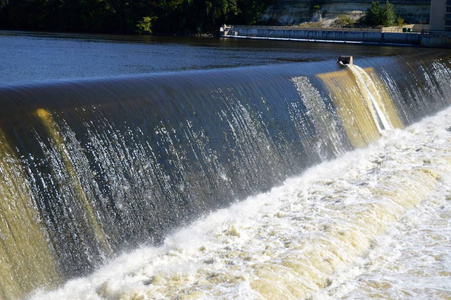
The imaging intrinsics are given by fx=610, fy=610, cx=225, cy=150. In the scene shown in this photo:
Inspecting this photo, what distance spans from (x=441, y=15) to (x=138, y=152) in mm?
30674

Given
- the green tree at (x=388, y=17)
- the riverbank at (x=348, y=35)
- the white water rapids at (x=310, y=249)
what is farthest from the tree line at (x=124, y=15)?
the white water rapids at (x=310, y=249)

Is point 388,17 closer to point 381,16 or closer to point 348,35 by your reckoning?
point 381,16

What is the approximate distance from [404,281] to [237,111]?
14.9 ft

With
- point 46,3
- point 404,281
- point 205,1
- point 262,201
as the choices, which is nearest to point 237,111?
point 262,201

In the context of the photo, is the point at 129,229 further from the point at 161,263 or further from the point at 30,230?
the point at 30,230

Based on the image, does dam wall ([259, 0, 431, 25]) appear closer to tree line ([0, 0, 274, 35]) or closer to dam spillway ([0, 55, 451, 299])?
tree line ([0, 0, 274, 35])

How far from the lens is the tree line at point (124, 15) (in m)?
49.2

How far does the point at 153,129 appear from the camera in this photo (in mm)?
8742

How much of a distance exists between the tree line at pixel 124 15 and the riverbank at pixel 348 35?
2.82 meters

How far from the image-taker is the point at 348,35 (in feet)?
130

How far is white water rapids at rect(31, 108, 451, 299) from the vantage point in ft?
22.1

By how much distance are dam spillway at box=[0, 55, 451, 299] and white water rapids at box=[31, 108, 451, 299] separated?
275 mm

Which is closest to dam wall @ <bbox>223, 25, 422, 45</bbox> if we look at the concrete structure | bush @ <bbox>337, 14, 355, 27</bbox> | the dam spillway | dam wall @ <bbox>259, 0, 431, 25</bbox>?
the concrete structure

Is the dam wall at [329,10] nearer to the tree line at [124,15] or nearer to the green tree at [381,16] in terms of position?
the green tree at [381,16]
